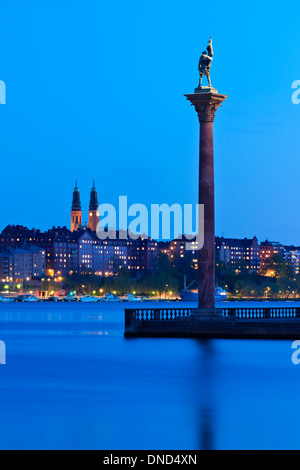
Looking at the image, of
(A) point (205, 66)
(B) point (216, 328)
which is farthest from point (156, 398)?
(A) point (205, 66)

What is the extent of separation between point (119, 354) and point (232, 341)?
238 inches

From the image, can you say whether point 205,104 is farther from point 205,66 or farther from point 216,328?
point 216,328

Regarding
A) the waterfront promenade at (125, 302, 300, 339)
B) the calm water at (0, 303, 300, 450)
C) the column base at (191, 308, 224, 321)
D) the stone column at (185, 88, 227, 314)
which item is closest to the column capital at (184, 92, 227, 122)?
the stone column at (185, 88, 227, 314)

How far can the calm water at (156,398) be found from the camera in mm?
21531

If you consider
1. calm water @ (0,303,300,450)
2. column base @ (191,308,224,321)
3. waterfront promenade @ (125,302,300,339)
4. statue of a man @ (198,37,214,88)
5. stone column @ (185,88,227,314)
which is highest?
statue of a man @ (198,37,214,88)

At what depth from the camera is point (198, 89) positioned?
52812mm

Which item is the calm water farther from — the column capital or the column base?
the column capital

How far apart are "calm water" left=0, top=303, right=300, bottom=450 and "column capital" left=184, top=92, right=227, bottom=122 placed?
Result: 1175 cm

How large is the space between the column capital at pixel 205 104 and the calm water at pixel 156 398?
11.7 metres

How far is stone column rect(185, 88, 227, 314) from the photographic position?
51969 millimetres

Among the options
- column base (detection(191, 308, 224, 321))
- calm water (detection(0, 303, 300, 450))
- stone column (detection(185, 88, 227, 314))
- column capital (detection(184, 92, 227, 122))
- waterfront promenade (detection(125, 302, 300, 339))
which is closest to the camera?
calm water (detection(0, 303, 300, 450))

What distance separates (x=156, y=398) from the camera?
28.8 m

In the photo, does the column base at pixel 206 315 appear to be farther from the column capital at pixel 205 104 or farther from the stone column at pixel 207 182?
the column capital at pixel 205 104
